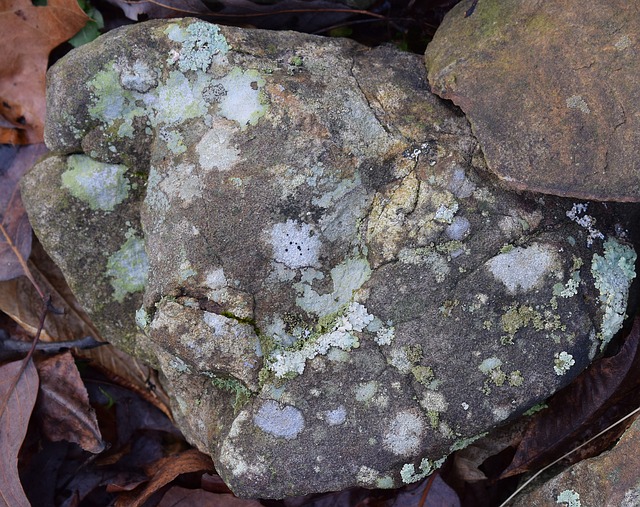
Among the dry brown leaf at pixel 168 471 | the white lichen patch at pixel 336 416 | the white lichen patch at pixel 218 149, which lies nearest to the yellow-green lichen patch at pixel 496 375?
the white lichen patch at pixel 336 416

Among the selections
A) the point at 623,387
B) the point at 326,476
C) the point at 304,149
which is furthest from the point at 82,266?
the point at 623,387

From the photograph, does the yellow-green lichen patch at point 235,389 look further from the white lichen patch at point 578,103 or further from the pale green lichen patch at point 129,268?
the white lichen patch at point 578,103

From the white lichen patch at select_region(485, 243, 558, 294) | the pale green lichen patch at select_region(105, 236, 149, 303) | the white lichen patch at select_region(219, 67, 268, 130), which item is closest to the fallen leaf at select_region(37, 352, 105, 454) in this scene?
the pale green lichen patch at select_region(105, 236, 149, 303)

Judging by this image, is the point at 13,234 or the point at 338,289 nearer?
the point at 338,289

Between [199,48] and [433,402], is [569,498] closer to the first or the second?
[433,402]

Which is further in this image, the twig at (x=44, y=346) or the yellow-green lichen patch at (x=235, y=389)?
the twig at (x=44, y=346)

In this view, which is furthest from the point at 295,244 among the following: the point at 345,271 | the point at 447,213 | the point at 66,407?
the point at 66,407

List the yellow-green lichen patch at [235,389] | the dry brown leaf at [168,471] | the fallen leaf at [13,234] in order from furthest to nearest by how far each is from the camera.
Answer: the fallen leaf at [13,234], the dry brown leaf at [168,471], the yellow-green lichen patch at [235,389]

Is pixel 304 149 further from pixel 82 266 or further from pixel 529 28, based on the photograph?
pixel 82 266
